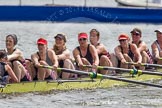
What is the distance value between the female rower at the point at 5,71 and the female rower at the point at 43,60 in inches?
30.4

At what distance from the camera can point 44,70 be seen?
13.9 meters

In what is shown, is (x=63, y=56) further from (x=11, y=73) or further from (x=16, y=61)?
(x=11, y=73)

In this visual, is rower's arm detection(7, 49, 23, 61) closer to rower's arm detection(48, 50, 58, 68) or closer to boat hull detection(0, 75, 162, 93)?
boat hull detection(0, 75, 162, 93)

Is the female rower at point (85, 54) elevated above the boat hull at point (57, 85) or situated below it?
above

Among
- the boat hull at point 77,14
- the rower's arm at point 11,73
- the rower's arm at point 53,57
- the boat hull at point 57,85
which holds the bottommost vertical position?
the boat hull at point 57,85

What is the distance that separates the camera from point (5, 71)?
13.0m

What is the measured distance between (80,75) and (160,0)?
66.6 ft

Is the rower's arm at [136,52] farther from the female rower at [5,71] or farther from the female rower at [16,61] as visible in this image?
the female rower at [5,71]

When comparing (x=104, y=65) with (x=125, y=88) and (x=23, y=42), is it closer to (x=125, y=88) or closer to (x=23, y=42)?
(x=125, y=88)

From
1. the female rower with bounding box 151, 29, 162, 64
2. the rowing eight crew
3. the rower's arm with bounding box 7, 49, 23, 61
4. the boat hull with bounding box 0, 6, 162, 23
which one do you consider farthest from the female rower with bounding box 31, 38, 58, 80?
the boat hull with bounding box 0, 6, 162, 23

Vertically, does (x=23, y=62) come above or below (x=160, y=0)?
below

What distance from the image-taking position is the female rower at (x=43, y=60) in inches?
543

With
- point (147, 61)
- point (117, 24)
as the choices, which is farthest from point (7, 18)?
point (147, 61)

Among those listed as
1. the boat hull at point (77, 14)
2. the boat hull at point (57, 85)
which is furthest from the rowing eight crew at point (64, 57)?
the boat hull at point (77, 14)
